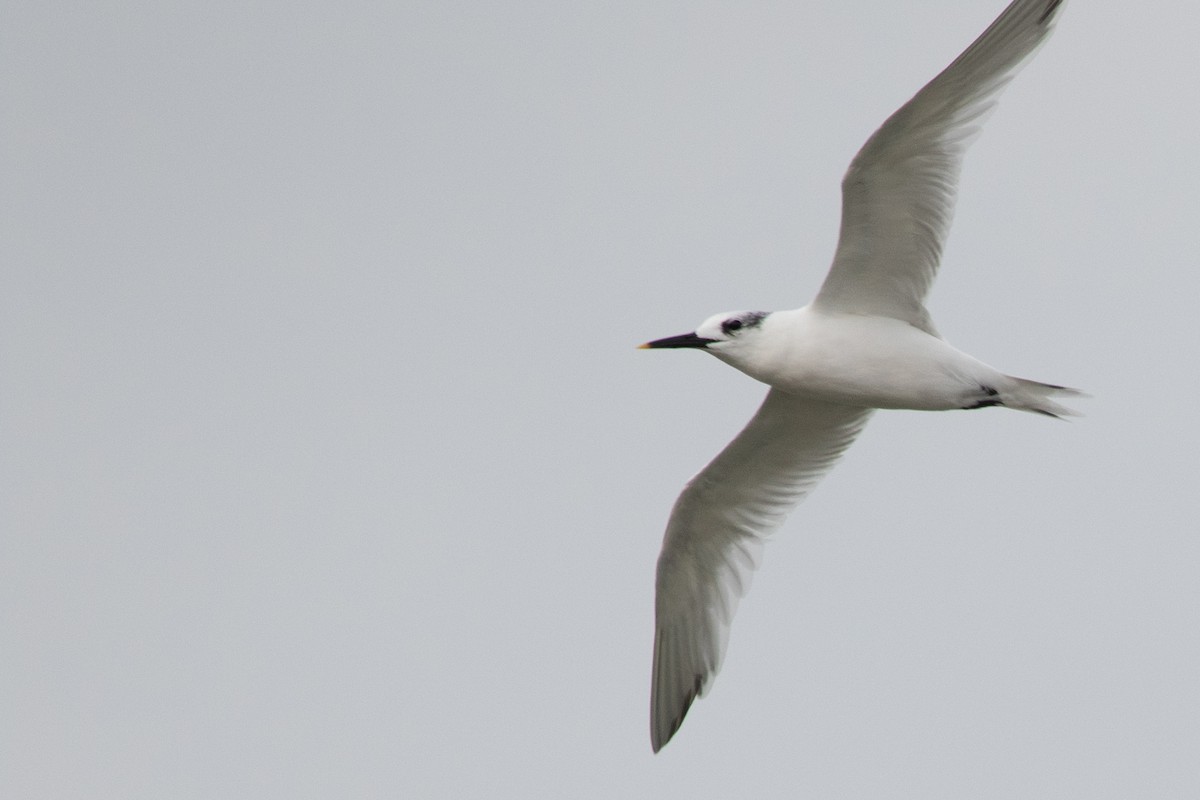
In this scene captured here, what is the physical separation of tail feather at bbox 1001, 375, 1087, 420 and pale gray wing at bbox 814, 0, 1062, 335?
74 cm

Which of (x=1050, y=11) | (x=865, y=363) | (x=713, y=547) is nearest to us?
(x=1050, y=11)

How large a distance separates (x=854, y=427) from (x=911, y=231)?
2.29 metres

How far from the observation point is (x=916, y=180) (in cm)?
1195

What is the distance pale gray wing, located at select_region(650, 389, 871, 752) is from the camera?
14.1 metres

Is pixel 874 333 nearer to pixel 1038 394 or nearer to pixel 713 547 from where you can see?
pixel 1038 394

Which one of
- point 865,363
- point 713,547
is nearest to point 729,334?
point 865,363

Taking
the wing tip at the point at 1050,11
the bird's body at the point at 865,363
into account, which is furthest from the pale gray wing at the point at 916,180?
the bird's body at the point at 865,363

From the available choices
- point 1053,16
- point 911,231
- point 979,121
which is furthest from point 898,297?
point 1053,16

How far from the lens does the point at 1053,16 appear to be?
11.2 metres

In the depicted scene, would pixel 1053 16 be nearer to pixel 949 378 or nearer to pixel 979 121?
pixel 979 121

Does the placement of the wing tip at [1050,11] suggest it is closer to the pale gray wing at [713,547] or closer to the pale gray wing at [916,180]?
the pale gray wing at [916,180]

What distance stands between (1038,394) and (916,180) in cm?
167

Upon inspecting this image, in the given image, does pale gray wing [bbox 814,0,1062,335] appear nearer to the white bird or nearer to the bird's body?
the white bird

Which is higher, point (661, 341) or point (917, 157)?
point (917, 157)
